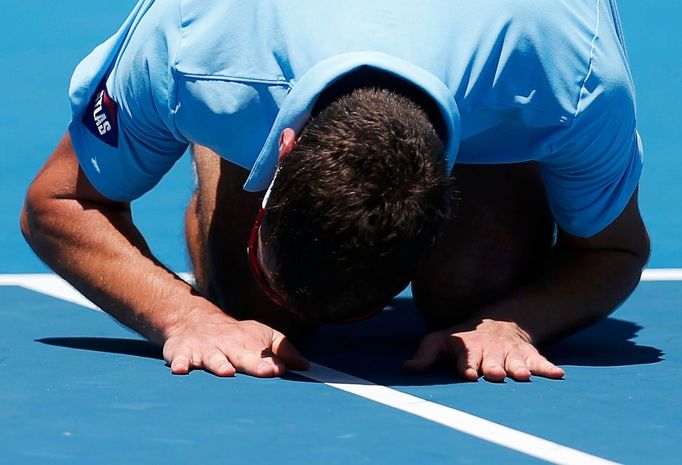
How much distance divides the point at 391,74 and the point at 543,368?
2.39 feet

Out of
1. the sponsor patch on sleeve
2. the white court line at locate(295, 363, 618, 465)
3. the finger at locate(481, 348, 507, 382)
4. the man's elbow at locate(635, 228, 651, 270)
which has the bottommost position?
the white court line at locate(295, 363, 618, 465)

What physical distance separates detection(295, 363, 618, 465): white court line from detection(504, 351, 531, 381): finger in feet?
0.89

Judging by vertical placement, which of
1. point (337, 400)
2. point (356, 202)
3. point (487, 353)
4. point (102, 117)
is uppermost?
point (102, 117)

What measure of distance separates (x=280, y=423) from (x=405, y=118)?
1.92 ft

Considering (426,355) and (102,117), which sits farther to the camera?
(102,117)

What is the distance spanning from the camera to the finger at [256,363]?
9.83 feet

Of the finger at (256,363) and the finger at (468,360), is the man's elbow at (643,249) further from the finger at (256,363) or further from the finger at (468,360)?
the finger at (256,363)

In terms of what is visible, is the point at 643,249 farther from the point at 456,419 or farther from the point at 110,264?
the point at 110,264

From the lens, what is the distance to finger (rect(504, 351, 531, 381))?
3.04 meters

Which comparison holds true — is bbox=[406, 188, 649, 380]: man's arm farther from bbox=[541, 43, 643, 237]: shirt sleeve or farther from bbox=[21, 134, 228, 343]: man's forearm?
bbox=[21, 134, 228, 343]: man's forearm

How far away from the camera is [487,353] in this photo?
3.11 metres

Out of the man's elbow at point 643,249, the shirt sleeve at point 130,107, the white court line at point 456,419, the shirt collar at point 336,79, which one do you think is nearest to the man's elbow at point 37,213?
the shirt sleeve at point 130,107

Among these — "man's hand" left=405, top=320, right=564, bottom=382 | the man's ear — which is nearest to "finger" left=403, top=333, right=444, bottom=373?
"man's hand" left=405, top=320, right=564, bottom=382

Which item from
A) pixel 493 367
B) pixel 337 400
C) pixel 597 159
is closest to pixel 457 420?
pixel 337 400
